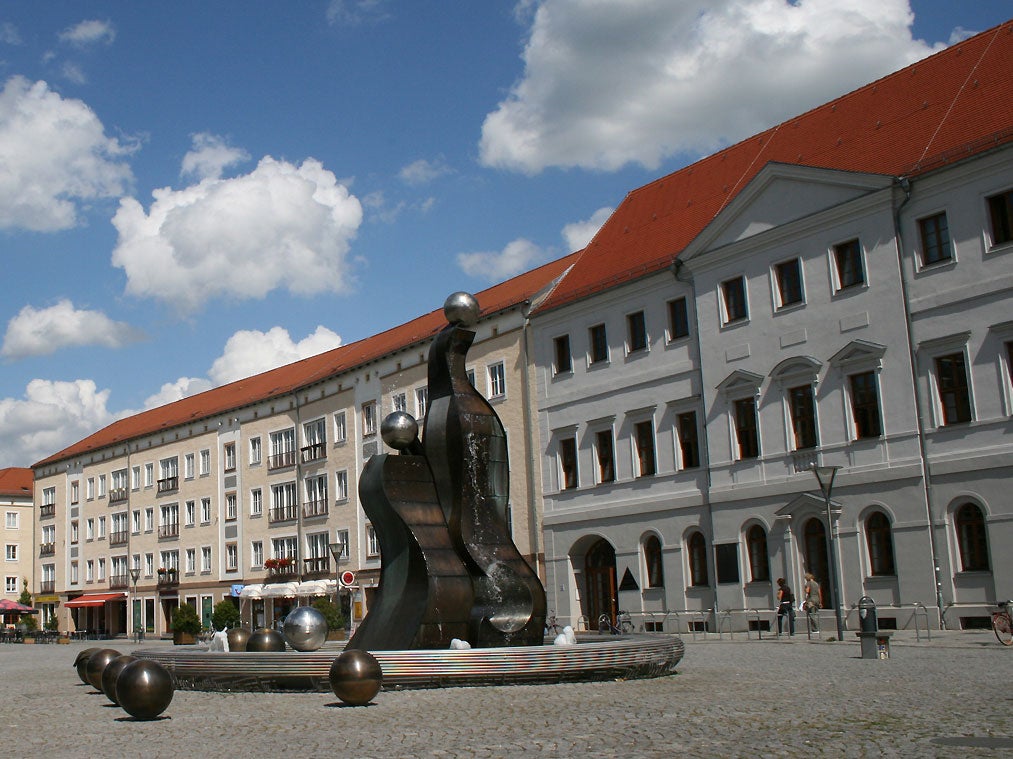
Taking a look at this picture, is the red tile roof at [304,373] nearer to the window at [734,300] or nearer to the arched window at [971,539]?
the window at [734,300]

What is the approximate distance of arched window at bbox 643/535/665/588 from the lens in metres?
37.5

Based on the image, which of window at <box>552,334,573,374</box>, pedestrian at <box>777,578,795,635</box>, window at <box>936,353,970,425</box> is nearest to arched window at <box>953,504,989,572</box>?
window at <box>936,353,970,425</box>

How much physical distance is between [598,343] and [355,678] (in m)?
28.4

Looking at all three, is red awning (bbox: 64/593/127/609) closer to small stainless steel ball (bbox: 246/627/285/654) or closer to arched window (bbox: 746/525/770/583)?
arched window (bbox: 746/525/770/583)

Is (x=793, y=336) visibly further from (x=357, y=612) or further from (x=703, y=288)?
(x=357, y=612)

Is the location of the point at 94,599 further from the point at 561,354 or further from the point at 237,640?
the point at 237,640

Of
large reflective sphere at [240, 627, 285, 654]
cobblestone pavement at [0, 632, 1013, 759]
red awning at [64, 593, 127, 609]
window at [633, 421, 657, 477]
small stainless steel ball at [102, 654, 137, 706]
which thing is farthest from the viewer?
red awning at [64, 593, 127, 609]

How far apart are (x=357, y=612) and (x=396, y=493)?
35.1 metres

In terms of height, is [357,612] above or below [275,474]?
below

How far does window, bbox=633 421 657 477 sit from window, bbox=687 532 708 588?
111 inches

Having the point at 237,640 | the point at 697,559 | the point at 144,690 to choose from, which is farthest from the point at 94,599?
the point at 144,690

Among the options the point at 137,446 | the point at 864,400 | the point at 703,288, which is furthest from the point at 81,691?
the point at 137,446

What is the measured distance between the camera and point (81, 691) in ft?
57.7

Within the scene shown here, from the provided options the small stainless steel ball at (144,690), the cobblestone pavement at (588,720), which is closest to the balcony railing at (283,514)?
the cobblestone pavement at (588,720)
